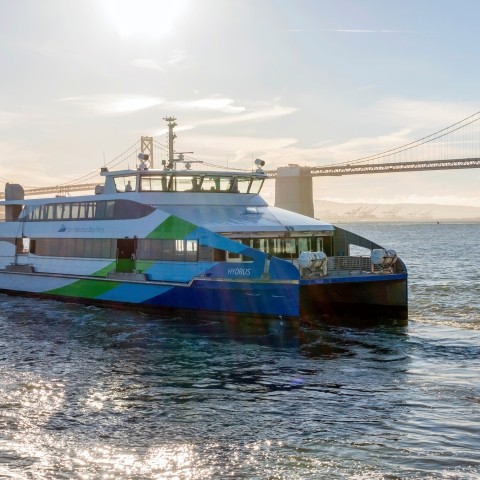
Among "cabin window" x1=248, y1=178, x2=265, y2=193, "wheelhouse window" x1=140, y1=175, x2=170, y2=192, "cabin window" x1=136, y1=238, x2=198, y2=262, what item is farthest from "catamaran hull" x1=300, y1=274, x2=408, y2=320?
"wheelhouse window" x1=140, y1=175, x2=170, y2=192

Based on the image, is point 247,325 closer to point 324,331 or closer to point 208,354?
point 324,331

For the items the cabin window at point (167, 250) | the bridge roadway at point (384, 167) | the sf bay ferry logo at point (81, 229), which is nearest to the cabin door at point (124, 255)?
the cabin window at point (167, 250)

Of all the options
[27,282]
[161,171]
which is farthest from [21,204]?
[161,171]

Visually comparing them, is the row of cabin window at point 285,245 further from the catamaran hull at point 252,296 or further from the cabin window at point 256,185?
the cabin window at point 256,185

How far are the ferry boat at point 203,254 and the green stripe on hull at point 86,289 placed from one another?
4 centimetres

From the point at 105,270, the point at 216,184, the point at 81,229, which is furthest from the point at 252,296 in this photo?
the point at 81,229

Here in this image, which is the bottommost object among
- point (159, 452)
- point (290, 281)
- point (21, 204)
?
point (159, 452)

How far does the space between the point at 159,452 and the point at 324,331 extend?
1056cm

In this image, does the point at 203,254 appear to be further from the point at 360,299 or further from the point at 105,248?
the point at 360,299

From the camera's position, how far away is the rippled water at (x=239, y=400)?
9.32m

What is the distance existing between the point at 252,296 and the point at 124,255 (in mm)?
A: 6285

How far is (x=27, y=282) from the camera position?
27.7 meters

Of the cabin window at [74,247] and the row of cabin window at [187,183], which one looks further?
the cabin window at [74,247]

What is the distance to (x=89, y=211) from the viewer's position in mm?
25156
